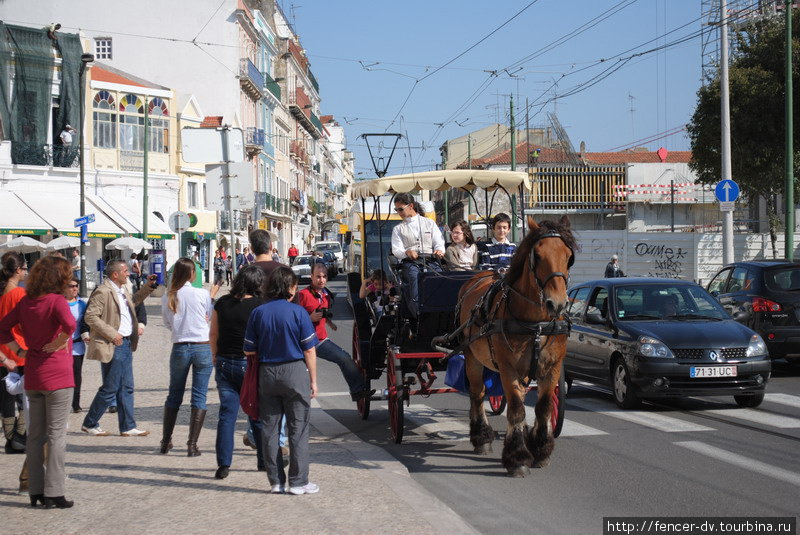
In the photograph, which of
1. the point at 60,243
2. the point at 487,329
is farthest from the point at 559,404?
the point at 60,243

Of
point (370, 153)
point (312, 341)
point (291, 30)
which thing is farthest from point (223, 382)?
point (291, 30)

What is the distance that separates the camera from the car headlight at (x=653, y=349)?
11688 millimetres

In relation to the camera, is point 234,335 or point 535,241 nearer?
point 234,335

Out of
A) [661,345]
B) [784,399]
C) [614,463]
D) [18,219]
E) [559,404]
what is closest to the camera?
[614,463]

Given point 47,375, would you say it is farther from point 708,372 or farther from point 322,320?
point 708,372

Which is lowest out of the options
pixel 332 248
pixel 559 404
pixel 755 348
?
pixel 559 404

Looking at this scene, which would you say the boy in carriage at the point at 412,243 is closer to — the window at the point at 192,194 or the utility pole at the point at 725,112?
the utility pole at the point at 725,112

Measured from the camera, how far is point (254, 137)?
64.9 metres

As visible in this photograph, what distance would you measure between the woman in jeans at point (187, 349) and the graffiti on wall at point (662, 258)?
88.3 ft

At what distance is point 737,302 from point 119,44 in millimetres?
47564

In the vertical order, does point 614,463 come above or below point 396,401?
below

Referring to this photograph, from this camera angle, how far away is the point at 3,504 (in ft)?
24.1

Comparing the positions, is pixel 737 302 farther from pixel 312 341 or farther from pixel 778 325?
pixel 312 341

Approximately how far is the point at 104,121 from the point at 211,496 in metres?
41.6
